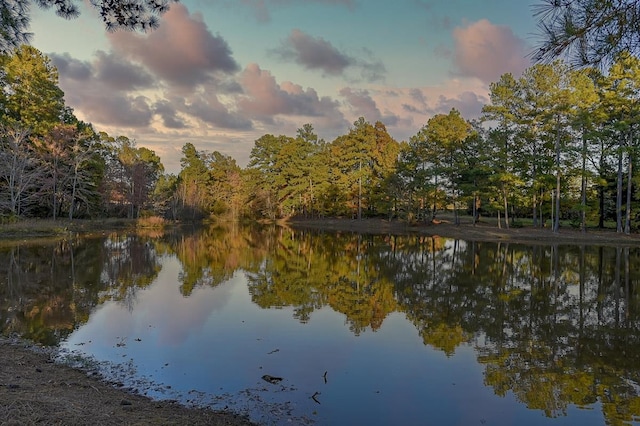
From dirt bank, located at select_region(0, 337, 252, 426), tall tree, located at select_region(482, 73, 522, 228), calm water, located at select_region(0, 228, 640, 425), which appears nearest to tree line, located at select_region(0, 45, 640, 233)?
tall tree, located at select_region(482, 73, 522, 228)

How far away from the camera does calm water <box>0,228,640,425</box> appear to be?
534cm

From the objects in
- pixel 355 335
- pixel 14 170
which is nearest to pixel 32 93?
pixel 14 170

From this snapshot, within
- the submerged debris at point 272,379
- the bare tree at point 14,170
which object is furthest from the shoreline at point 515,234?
the bare tree at point 14,170

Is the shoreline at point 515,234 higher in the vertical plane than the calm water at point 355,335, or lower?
higher

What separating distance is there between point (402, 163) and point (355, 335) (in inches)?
1375

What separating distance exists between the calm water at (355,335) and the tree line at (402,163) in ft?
39.9

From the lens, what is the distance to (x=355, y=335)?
27.3 feet

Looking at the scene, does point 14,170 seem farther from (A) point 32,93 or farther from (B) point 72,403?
(B) point 72,403

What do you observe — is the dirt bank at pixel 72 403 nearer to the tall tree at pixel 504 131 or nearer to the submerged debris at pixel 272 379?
the submerged debris at pixel 272 379

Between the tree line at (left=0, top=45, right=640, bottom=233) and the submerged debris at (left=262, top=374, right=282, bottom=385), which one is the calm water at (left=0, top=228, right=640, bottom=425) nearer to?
the submerged debris at (left=262, top=374, right=282, bottom=385)

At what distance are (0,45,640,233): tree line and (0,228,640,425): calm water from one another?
479 inches

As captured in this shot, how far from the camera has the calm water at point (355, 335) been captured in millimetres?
5340

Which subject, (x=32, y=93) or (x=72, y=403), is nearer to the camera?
(x=72, y=403)

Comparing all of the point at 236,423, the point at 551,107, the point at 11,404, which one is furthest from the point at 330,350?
the point at 551,107
